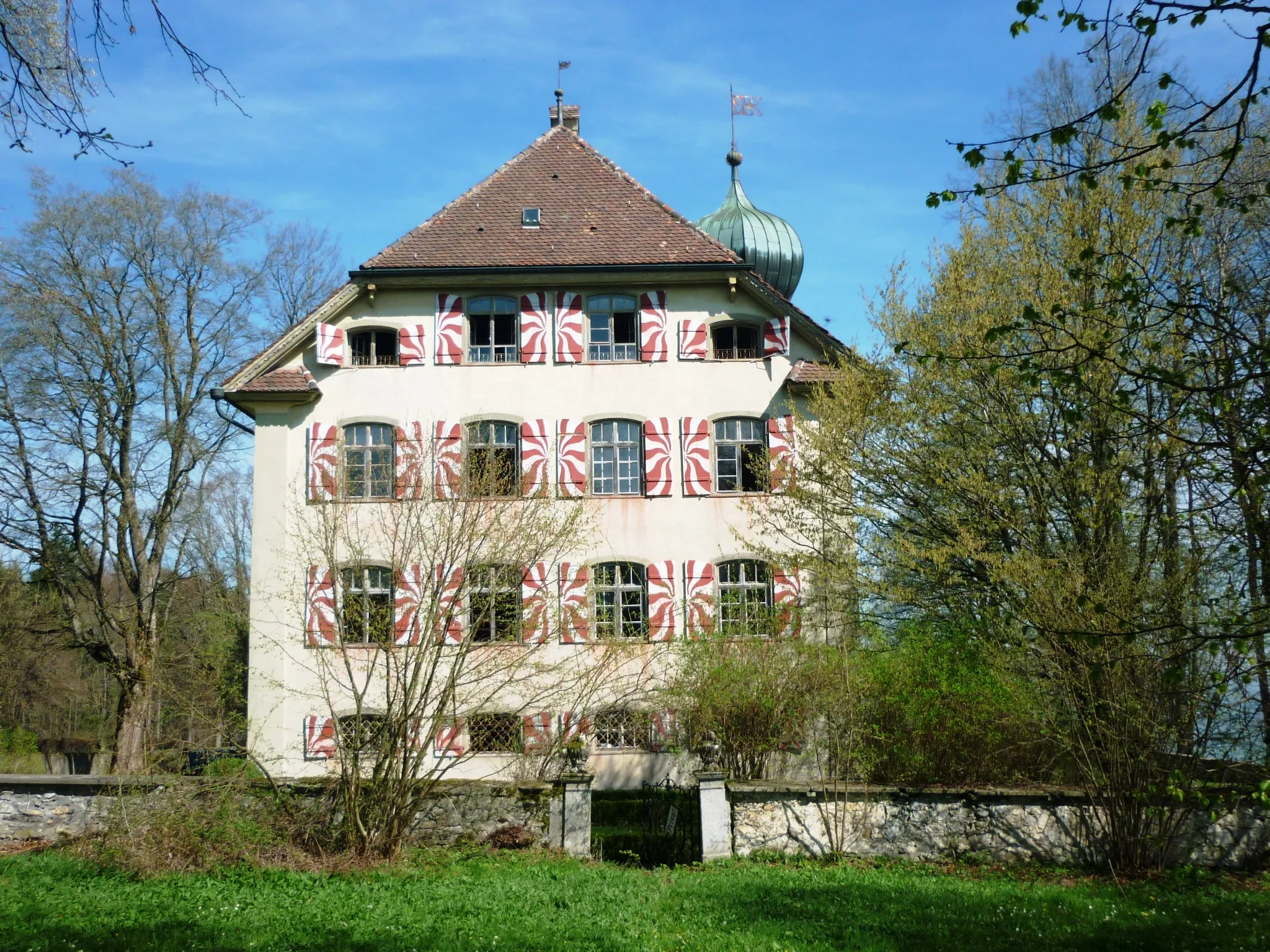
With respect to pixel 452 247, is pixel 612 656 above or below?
below

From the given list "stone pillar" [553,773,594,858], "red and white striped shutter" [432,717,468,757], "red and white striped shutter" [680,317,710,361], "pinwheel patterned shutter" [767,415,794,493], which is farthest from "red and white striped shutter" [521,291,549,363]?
"stone pillar" [553,773,594,858]

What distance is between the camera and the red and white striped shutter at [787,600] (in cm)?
1537

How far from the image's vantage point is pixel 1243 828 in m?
11.6

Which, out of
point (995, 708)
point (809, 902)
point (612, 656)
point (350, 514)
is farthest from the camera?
point (350, 514)

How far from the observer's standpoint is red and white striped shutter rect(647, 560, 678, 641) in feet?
62.2

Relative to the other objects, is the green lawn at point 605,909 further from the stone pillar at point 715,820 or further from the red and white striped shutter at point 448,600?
the red and white striped shutter at point 448,600

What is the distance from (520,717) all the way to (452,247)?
32.0 feet

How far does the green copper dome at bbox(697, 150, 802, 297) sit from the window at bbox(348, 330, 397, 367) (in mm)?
7450

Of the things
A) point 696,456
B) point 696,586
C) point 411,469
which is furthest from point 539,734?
point 696,456

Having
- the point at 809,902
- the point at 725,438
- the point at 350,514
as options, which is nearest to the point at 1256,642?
the point at 809,902

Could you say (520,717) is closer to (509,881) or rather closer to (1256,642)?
(509,881)

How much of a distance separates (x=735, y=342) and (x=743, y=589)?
14.8 ft

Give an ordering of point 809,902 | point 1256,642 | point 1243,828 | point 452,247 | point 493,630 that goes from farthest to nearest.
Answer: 1. point 452,247
2. point 493,630
3. point 1243,828
4. point 809,902
5. point 1256,642

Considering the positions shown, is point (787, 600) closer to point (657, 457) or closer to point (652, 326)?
point (657, 457)
